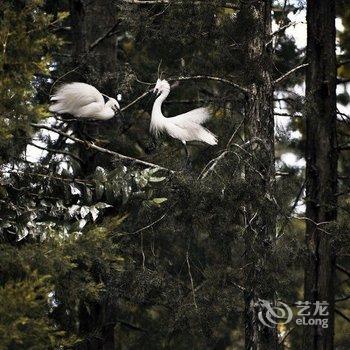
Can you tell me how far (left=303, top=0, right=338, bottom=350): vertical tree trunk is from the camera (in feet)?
38.7

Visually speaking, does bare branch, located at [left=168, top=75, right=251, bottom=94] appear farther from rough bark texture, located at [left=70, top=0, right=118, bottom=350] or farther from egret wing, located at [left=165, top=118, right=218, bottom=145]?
rough bark texture, located at [left=70, top=0, right=118, bottom=350]

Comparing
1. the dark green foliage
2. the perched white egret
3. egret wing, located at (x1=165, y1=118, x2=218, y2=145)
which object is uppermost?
the perched white egret

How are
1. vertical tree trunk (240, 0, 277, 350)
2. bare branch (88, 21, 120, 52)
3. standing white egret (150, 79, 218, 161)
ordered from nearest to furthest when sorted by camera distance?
1. vertical tree trunk (240, 0, 277, 350)
2. standing white egret (150, 79, 218, 161)
3. bare branch (88, 21, 120, 52)

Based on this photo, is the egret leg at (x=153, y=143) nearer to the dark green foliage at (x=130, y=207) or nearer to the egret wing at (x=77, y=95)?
the dark green foliage at (x=130, y=207)

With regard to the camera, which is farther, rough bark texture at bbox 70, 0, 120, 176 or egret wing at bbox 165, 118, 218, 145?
rough bark texture at bbox 70, 0, 120, 176

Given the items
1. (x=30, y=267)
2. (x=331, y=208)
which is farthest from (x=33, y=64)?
(x=331, y=208)

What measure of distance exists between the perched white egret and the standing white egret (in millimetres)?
650

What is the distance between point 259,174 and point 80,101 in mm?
2240

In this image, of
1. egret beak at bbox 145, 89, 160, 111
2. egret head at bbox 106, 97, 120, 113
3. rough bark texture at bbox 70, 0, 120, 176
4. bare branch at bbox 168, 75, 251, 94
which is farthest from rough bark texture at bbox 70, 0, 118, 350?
bare branch at bbox 168, 75, 251, 94

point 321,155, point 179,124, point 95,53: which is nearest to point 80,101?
point 179,124

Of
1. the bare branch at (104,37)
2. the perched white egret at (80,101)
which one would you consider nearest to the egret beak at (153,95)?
the perched white egret at (80,101)

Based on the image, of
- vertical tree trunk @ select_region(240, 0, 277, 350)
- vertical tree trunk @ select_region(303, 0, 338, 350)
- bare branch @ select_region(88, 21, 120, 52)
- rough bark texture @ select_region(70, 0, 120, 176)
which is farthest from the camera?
bare branch @ select_region(88, 21, 120, 52)

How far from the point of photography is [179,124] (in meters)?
11.3

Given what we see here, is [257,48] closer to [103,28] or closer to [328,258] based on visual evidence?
[328,258]
